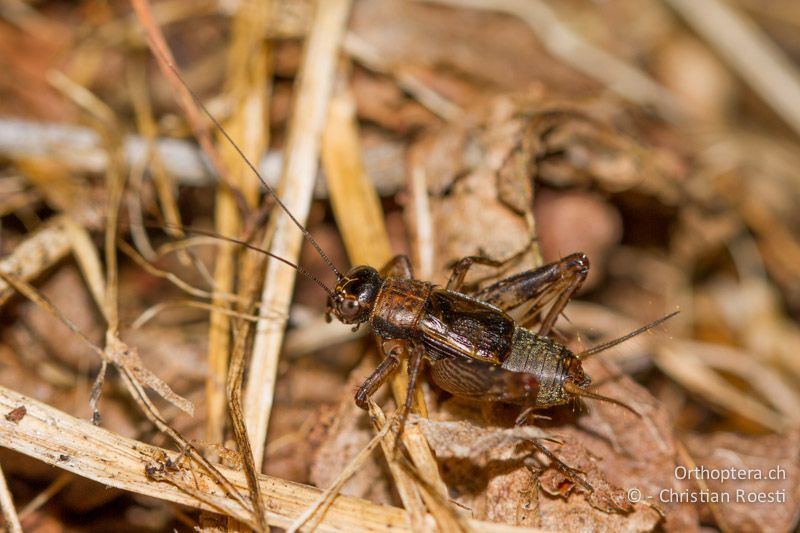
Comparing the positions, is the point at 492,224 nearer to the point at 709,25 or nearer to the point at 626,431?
the point at 626,431

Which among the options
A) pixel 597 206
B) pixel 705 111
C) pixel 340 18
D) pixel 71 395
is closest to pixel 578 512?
pixel 597 206

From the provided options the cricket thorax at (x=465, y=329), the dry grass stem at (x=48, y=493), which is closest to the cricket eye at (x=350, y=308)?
the cricket thorax at (x=465, y=329)

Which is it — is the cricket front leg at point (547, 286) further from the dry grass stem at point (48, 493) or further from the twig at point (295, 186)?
the dry grass stem at point (48, 493)

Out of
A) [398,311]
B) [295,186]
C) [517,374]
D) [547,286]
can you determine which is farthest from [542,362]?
[295,186]

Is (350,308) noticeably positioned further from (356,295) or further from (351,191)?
(351,191)

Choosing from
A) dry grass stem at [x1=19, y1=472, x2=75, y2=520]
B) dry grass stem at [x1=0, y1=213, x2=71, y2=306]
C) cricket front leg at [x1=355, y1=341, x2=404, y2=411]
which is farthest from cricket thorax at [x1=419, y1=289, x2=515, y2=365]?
dry grass stem at [x1=0, y1=213, x2=71, y2=306]

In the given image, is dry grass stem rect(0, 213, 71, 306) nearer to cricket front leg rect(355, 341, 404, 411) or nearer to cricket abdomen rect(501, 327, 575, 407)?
cricket front leg rect(355, 341, 404, 411)
